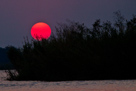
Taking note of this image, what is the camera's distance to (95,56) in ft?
42.2

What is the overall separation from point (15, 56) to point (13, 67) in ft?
3.47

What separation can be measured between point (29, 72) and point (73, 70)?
7.34 feet

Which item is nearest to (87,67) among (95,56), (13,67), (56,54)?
(95,56)

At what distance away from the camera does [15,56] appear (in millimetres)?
16828

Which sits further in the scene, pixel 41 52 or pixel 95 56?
pixel 41 52

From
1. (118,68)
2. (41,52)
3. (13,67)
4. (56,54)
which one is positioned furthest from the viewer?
(13,67)

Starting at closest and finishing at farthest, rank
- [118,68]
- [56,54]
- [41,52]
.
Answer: [118,68], [56,54], [41,52]

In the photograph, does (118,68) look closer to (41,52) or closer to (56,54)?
(56,54)

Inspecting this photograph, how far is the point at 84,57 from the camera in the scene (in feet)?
43.0

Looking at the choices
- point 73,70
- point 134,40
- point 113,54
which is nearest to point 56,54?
point 73,70

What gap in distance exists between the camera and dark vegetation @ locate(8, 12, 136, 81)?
12742 millimetres

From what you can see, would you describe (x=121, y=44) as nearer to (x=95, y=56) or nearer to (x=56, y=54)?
(x=95, y=56)

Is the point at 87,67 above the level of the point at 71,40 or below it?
below

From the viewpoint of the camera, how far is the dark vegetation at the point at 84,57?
41.8ft
